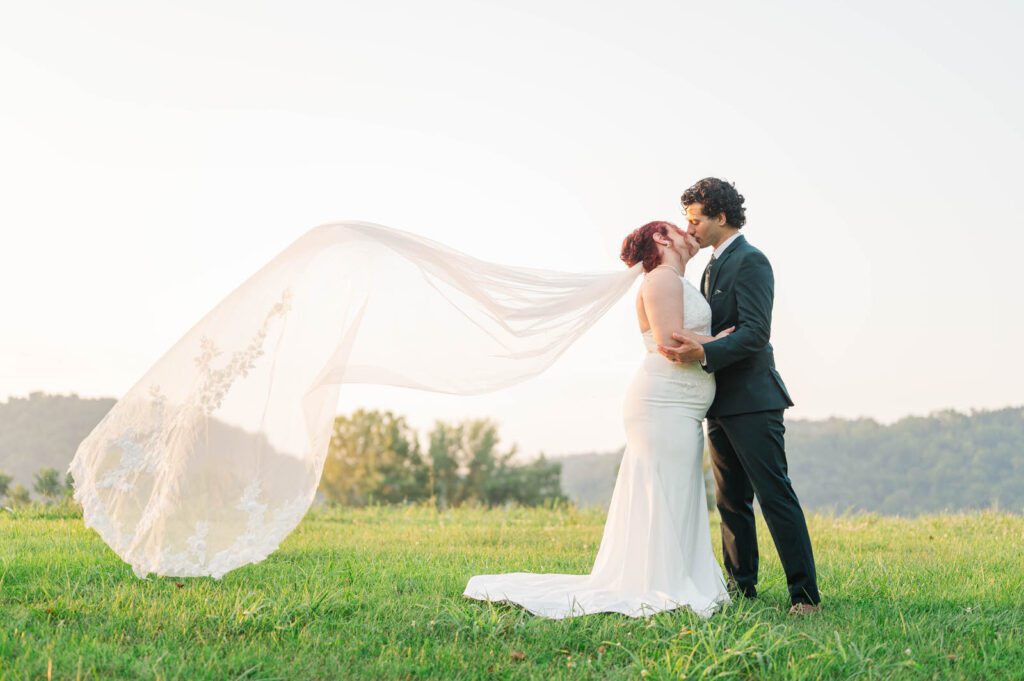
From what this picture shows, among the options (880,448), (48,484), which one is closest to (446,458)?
(880,448)

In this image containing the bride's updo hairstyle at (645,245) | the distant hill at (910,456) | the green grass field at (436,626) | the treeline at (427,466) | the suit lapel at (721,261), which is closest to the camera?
the green grass field at (436,626)

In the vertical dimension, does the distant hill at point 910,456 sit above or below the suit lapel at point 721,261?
below

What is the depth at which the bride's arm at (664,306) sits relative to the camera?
21.5ft

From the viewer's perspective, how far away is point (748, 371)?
6.59m

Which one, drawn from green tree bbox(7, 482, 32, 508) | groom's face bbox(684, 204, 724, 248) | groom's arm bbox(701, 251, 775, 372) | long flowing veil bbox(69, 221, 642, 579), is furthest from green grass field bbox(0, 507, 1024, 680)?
green tree bbox(7, 482, 32, 508)

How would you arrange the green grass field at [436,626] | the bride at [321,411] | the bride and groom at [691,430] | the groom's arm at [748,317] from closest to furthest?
the green grass field at [436,626]
the groom's arm at [748,317]
the bride and groom at [691,430]
the bride at [321,411]

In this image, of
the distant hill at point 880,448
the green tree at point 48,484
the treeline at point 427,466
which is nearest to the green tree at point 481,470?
the treeline at point 427,466

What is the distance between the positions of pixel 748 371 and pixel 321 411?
3.31 metres

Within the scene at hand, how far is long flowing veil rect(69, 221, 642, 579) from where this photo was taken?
668cm

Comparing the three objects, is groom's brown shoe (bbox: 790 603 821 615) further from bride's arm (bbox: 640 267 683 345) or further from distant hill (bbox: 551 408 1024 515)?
distant hill (bbox: 551 408 1024 515)

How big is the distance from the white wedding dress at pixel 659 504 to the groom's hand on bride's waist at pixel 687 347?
0.15 meters

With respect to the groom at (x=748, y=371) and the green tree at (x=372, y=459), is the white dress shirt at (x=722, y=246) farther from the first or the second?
the green tree at (x=372, y=459)

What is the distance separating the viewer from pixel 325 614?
234 inches

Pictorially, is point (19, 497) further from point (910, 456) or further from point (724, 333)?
point (910, 456)
